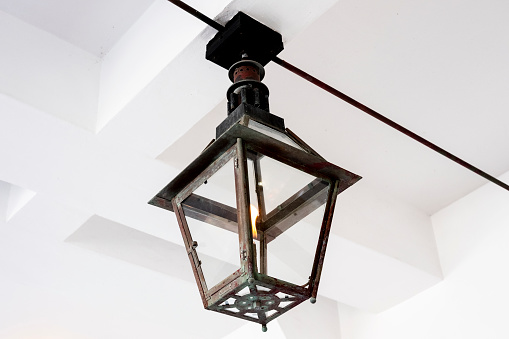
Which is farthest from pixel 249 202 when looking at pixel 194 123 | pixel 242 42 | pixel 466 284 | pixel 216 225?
pixel 466 284

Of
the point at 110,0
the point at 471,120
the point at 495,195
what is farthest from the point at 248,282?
the point at 495,195

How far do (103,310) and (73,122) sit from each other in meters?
2.13

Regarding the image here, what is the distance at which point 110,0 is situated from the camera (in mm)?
2486

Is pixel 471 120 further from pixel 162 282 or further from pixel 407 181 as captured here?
pixel 162 282

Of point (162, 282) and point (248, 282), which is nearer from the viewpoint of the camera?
point (248, 282)

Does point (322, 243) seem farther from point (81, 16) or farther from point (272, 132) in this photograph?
point (81, 16)

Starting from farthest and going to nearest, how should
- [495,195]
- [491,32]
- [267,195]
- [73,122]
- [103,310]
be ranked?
[103,310]
[495,195]
[491,32]
[73,122]
[267,195]

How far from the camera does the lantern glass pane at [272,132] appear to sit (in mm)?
1700

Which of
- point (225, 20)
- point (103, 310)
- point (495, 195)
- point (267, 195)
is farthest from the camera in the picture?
point (103, 310)

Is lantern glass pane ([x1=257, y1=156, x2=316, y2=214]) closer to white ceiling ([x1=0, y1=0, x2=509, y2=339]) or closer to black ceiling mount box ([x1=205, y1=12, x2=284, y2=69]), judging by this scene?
black ceiling mount box ([x1=205, y1=12, x2=284, y2=69])

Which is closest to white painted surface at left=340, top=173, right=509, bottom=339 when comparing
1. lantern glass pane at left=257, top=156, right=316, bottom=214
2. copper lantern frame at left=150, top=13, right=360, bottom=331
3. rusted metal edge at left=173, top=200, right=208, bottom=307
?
copper lantern frame at left=150, top=13, right=360, bottom=331

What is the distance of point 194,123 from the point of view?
96.8 inches

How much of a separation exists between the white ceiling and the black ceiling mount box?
0.04 meters

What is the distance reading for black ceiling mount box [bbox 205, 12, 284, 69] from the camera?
2033 millimetres
